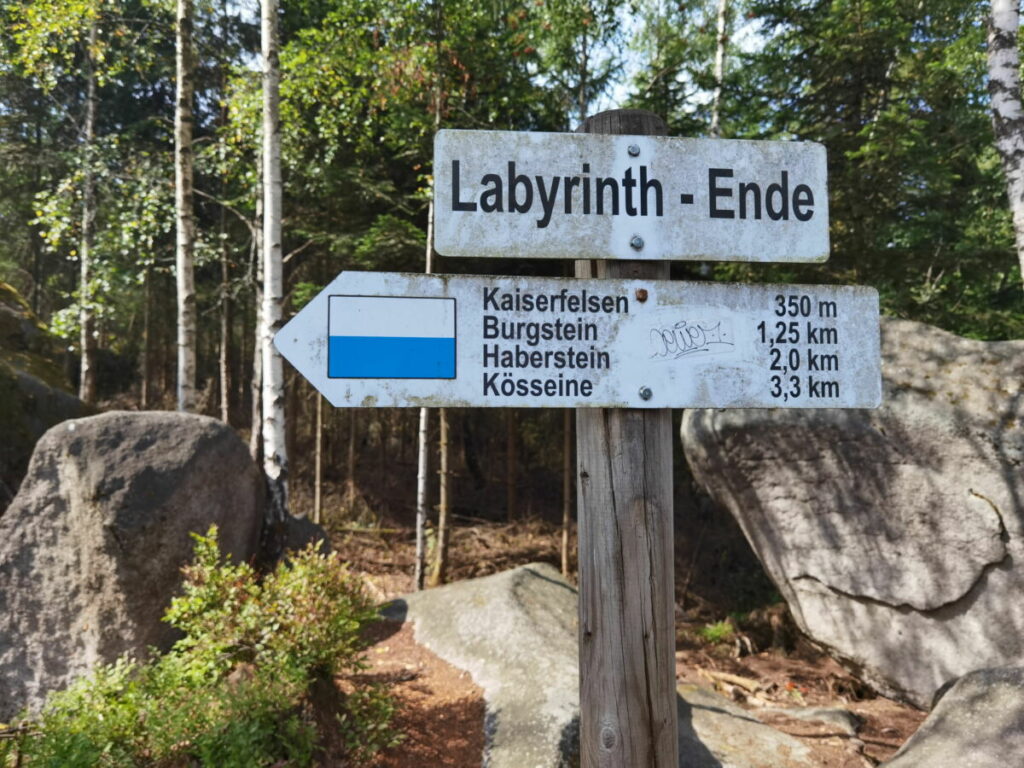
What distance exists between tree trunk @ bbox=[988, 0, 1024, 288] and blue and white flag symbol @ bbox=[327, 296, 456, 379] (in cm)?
659

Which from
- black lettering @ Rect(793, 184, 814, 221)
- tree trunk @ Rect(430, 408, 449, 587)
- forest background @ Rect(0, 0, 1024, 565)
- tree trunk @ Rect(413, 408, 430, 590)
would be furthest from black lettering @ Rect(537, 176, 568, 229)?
tree trunk @ Rect(430, 408, 449, 587)

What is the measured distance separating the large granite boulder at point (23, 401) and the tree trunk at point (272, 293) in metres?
3.21

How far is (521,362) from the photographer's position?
2291 millimetres

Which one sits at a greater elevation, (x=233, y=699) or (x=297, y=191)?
(x=297, y=191)

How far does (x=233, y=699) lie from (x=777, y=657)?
7612mm

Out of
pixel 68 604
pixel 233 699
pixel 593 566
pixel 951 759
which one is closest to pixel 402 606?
A: pixel 68 604

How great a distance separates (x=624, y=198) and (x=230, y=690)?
402 centimetres

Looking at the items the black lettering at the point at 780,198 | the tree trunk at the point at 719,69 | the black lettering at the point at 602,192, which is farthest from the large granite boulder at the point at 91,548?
the tree trunk at the point at 719,69

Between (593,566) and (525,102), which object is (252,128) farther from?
(593,566)

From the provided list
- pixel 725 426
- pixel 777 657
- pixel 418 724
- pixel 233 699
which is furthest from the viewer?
pixel 777 657

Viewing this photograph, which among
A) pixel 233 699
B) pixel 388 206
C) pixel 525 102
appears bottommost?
pixel 233 699

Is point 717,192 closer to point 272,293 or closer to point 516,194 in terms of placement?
point 516,194

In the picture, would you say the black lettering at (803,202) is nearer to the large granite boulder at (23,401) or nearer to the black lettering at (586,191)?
the black lettering at (586,191)

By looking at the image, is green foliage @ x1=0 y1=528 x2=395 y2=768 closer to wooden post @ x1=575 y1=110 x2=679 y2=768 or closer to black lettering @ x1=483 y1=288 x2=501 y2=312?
wooden post @ x1=575 y1=110 x2=679 y2=768
